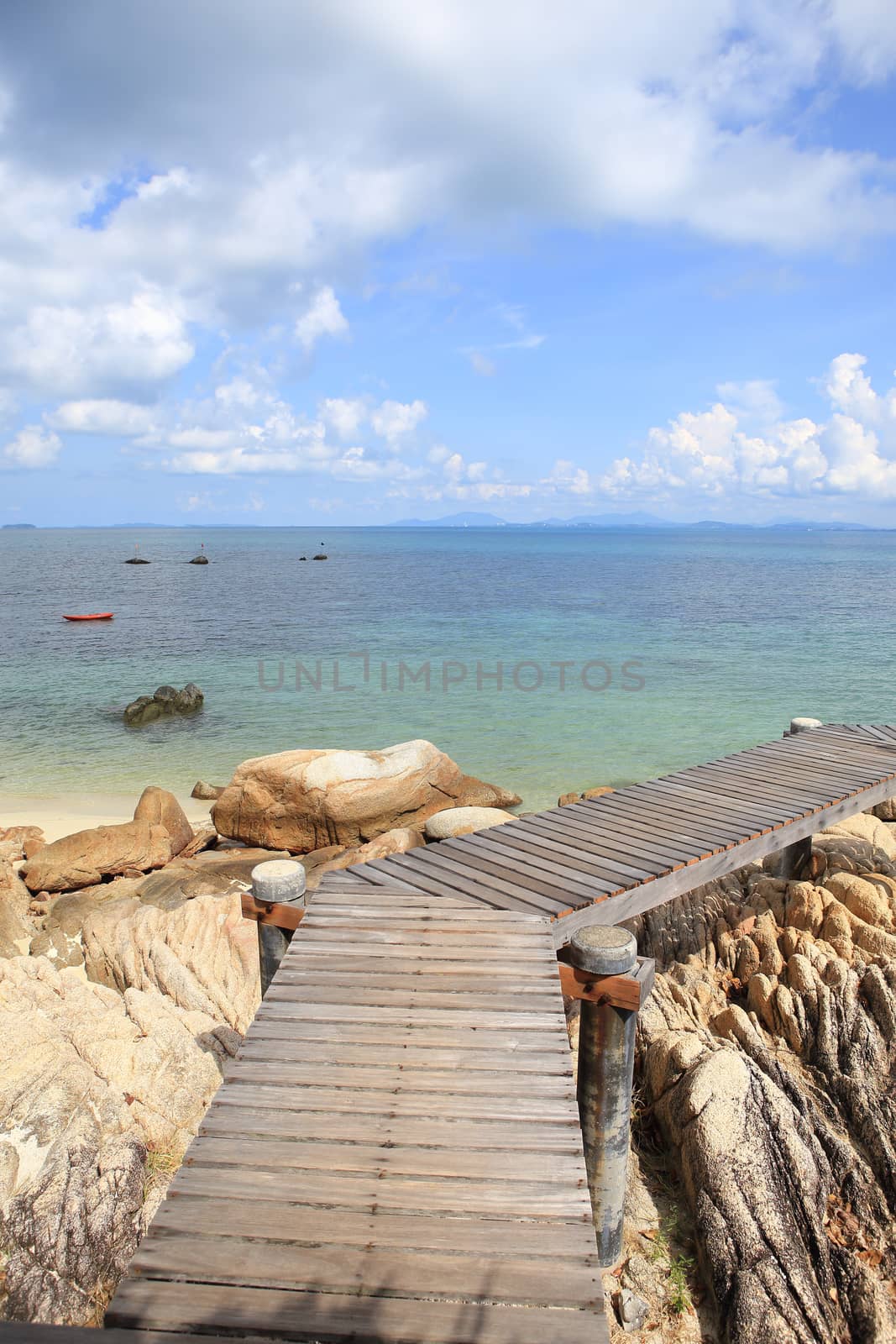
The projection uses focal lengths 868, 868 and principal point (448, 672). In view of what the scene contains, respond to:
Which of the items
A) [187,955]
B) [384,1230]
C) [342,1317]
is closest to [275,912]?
[187,955]

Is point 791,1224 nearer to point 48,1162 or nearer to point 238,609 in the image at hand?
point 48,1162

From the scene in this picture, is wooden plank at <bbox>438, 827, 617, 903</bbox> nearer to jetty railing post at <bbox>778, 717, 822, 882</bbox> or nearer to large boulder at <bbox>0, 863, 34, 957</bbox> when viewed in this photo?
jetty railing post at <bbox>778, 717, 822, 882</bbox>

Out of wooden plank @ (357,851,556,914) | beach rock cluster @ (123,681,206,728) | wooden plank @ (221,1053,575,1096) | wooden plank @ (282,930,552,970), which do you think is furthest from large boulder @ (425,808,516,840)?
beach rock cluster @ (123,681,206,728)

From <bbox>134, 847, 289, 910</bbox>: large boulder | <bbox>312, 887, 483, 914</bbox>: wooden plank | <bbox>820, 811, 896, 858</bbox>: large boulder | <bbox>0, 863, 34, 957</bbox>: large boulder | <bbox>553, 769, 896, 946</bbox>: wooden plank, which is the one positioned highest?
<bbox>312, 887, 483, 914</bbox>: wooden plank

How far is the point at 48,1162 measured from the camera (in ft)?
18.6

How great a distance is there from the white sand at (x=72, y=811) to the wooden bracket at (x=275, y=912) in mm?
9732

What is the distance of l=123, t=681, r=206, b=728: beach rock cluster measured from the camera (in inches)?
973

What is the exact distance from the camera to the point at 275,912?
6.50 m

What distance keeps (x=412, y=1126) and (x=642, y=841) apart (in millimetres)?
4061

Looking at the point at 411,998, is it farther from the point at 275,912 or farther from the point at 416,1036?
the point at 275,912

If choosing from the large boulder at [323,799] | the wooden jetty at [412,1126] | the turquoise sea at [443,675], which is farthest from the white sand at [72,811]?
the wooden jetty at [412,1126]

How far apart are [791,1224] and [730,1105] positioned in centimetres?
75

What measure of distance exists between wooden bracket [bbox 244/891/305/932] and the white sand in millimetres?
9732

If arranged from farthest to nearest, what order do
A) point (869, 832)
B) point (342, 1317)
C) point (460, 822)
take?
point (460, 822) < point (869, 832) < point (342, 1317)
